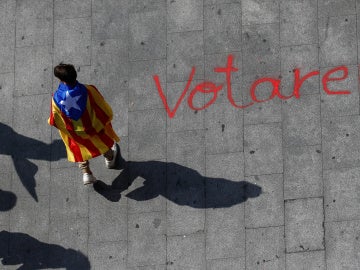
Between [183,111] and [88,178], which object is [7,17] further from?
[183,111]

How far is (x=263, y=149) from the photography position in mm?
8469

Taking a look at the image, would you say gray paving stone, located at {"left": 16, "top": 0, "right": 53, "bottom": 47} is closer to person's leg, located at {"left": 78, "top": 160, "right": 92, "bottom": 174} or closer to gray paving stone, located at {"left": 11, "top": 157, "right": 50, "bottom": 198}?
gray paving stone, located at {"left": 11, "top": 157, "right": 50, "bottom": 198}

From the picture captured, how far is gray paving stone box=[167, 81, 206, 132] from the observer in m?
8.70

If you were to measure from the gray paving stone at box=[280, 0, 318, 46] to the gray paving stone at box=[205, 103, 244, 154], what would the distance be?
3.22ft

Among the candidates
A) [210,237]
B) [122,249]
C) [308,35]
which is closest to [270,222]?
[210,237]

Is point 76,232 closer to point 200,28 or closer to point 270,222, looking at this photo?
point 270,222

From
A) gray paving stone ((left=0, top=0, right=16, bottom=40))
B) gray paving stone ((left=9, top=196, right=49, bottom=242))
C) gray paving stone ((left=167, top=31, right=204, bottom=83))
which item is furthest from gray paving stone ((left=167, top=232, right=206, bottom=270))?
gray paving stone ((left=0, top=0, right=16, bottom=40))

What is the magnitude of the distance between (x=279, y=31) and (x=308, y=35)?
319 millimetres

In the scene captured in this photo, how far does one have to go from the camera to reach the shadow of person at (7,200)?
875 cm

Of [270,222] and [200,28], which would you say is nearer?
[270,222]

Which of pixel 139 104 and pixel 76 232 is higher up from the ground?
pixel 139 104

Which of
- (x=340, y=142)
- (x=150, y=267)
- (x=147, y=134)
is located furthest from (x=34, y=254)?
(x=340, y=142)

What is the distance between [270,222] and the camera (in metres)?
8.20

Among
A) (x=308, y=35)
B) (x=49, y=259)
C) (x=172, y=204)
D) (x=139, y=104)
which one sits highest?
(x=308, y=35)
